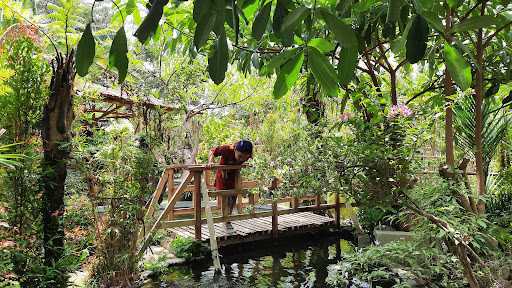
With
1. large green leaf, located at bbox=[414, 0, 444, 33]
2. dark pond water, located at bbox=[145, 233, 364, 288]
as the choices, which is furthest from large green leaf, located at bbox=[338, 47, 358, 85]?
dark pond water, located at bbox=[145, 233, 364, 288]

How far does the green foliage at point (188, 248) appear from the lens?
4664 millimetres

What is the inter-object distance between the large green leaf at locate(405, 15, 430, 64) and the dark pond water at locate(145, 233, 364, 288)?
3627mm

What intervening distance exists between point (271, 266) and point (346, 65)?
4390 millimetres

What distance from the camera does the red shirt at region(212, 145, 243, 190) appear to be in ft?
17.2

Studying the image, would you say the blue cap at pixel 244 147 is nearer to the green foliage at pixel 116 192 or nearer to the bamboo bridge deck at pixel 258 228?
the bamboo bridge deck at pixel 258 228

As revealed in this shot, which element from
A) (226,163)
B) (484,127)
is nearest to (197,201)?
(226,163)

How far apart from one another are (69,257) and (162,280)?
1523mm

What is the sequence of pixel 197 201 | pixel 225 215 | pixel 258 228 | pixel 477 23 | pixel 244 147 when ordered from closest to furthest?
pixel 477 23, pixel 197 201, pixel 244 147, pixel 225 215, pixel 258 228

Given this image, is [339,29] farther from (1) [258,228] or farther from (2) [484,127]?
(1) [258,228]

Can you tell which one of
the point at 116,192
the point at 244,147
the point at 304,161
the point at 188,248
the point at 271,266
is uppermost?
the point at 244,147

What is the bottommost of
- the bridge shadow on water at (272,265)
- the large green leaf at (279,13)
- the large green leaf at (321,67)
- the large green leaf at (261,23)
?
the bridge shadow on water at (272,265)

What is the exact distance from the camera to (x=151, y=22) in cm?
49

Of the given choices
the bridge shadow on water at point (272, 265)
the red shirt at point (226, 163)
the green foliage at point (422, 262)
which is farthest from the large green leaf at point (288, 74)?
the red shirt at point (226, 163)

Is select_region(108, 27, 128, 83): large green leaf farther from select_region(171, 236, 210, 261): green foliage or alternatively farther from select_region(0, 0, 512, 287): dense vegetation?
select_region(171, 236, 210, 261): green foliage
